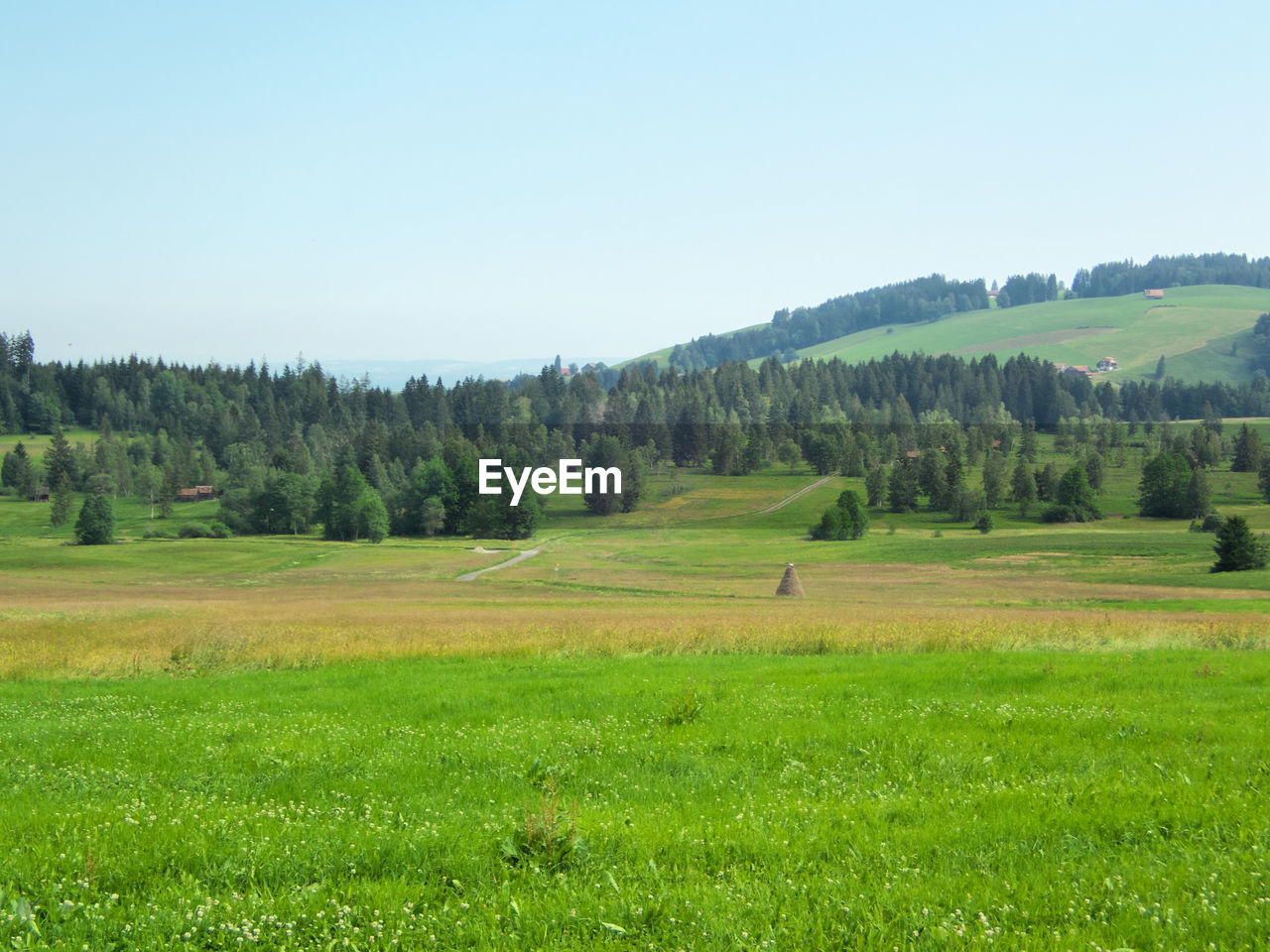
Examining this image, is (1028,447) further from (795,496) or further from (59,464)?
(59,464)

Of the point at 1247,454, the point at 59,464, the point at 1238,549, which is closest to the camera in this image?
the point at 1238,549

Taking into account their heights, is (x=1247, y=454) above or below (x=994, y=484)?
above

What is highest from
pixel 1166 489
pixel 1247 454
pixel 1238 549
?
pixel 1247 454

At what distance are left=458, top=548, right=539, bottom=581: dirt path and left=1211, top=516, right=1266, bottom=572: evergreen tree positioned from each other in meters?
64.8

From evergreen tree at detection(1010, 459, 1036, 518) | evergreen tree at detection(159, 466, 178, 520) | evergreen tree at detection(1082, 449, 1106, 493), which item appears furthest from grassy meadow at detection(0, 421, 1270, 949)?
evergreen tree at detection(159, 466, 178, 520)

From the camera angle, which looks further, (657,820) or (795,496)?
(795,496)

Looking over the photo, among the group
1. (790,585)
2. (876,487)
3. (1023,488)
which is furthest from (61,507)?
(1023,488)

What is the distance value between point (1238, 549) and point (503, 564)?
70.4 metres

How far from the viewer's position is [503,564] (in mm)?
102750

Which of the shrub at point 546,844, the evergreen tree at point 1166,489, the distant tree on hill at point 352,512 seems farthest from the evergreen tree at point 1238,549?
the distant tree on hill at point 352,512

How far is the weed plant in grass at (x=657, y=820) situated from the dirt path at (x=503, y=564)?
75.9m

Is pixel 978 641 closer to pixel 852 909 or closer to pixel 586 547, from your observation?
pixel 852 909

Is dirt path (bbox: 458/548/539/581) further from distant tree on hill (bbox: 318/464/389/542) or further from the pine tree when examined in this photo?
the pine tree

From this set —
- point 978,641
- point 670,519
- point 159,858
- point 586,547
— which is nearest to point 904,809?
point 159,858
